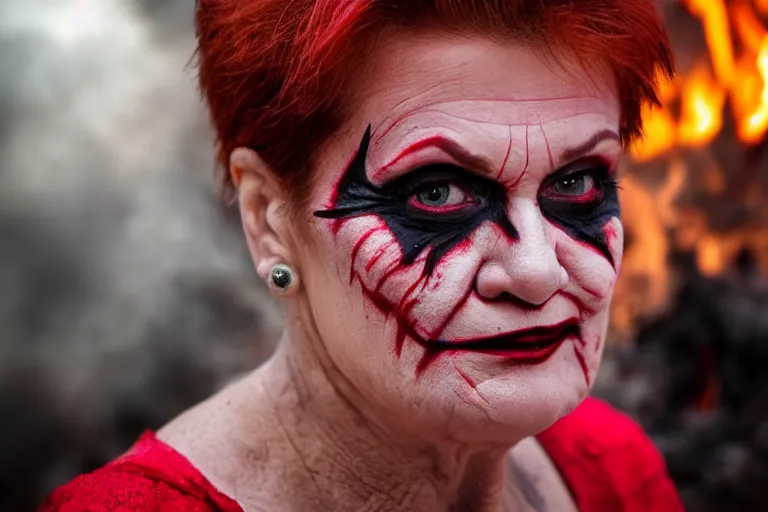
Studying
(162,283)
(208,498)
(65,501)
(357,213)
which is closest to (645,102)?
(357,213)

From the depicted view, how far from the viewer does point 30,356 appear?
2.42 meters

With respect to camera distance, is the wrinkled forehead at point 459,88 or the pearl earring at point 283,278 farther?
the pearl earring at point 283,278

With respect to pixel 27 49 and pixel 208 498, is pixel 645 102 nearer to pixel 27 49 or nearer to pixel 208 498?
pixel 208 498

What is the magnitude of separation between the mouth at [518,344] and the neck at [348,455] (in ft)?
0.72

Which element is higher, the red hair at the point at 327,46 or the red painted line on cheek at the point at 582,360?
the red hair at the point at 327,46

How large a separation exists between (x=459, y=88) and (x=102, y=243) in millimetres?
1685

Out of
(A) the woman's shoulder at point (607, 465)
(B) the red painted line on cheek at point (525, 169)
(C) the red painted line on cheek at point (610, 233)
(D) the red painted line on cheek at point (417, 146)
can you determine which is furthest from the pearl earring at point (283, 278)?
(A) the woman's shoulder at point (607, 465)

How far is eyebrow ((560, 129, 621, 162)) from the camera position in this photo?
1.15m

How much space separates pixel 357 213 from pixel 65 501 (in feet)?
1.98

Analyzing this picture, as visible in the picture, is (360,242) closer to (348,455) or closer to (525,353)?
(525,353)

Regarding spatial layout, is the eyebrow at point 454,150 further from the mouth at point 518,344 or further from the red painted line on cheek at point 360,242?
the mouth at point 518,344

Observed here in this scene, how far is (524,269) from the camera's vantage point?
3.53ft

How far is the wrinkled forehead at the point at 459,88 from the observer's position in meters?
1.10

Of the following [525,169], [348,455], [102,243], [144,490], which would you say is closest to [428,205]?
[525,169]
